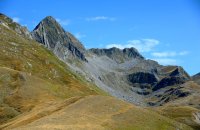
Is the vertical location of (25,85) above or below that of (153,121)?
above

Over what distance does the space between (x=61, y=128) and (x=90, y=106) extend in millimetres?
20522

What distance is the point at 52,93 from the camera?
14825 centimetres

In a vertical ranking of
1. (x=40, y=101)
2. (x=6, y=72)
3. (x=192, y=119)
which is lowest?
(x=192, y=119)

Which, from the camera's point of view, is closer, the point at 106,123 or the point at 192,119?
the point at 106,123

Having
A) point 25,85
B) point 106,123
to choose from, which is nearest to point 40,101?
point 25,85

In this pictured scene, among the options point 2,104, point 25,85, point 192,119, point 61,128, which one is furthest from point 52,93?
point 61,128

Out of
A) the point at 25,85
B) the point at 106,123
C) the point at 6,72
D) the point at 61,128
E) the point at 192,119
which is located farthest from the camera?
the point at 6,72

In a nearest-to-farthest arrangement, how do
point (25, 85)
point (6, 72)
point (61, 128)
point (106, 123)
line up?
point (61, 128)
point (106, 123)
point (25, 85)
point (6, 72)

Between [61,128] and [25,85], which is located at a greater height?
[25,85]

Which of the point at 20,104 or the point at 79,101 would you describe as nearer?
the point at 79,101

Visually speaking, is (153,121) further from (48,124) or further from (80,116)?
(48,124)

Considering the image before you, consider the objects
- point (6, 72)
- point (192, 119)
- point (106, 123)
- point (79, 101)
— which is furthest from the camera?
point (6, 72)

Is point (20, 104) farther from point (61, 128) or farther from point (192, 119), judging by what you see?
point (61, 128)

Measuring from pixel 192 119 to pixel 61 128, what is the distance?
77.7 metres
